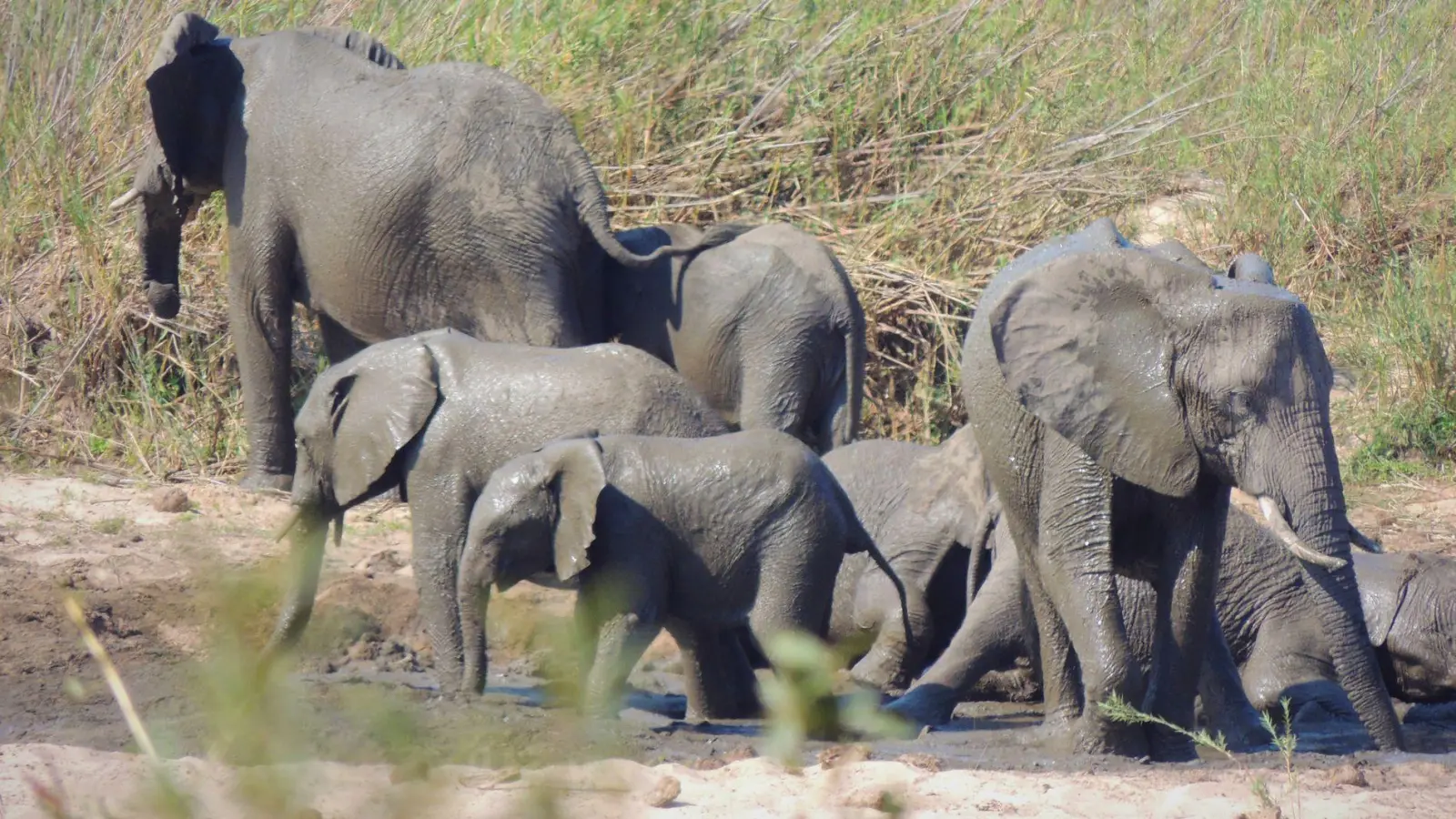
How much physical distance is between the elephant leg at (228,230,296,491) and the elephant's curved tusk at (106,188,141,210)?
61 cm

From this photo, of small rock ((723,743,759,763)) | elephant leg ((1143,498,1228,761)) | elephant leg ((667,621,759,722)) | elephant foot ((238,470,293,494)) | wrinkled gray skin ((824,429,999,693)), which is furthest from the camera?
elephant foot ((238,470,293,494))

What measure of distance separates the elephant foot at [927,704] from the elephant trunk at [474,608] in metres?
1.20

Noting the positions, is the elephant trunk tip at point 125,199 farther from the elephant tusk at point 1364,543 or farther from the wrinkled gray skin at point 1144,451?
the elephant tusk at point 1364,543

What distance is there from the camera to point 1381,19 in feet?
42.8

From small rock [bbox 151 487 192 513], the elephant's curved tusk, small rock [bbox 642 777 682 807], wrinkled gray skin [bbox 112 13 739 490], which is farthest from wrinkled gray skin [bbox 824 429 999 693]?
the elephant's curved tusk

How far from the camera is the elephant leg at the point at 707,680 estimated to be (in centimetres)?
615

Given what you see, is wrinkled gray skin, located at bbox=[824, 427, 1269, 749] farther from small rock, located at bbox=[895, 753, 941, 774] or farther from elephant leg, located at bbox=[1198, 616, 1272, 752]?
small rock, located at bbox=[895, 753, 941, 774]

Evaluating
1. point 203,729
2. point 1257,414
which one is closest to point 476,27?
point 203,729

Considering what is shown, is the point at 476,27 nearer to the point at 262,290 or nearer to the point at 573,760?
the point at 262,290

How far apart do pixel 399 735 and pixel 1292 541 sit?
3127 millimetres

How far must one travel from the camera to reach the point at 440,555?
6312 millimetres

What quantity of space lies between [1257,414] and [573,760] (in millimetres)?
1746

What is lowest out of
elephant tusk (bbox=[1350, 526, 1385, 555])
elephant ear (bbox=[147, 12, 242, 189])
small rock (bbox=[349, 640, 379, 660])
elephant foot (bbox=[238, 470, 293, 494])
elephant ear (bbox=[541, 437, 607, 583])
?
small rock (bbox=[349, 640, 379, 660])

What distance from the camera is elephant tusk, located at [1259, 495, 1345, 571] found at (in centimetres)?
463
